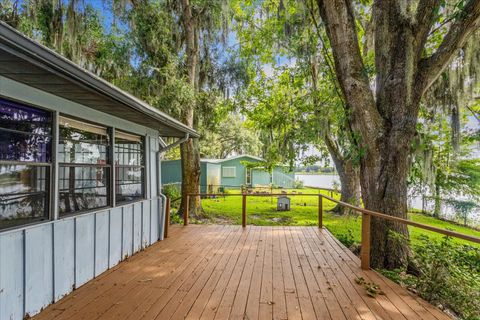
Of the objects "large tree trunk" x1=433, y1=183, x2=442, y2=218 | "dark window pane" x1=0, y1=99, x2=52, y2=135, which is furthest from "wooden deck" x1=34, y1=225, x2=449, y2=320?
"large tree trunk" x1=433, y1=183, x2=442, y2=218

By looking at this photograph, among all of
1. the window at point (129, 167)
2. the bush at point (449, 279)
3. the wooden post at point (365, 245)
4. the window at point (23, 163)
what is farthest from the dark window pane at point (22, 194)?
the bush at point (449, 279)

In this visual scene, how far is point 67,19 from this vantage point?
20.8 ft

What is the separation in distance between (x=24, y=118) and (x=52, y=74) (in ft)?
2.15

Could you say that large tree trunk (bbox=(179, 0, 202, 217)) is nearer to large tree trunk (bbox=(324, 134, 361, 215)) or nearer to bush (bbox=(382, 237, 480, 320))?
large tree trunk (bbox=(324, 134, 361, 215))

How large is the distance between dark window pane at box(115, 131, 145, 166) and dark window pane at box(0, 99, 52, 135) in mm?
1289

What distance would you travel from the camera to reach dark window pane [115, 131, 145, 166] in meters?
4.14

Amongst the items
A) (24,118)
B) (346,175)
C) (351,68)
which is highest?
(351,68)

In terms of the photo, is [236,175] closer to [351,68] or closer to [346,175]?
[346,175]

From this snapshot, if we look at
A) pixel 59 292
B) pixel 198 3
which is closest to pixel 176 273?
pixel 59 292

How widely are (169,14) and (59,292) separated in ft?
25.0

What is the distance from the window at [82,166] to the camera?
3.04 metres

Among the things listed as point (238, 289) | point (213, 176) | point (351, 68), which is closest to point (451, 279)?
point (238, 289)

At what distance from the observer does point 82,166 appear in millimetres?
3352

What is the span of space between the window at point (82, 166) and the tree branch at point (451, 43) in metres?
4.52
